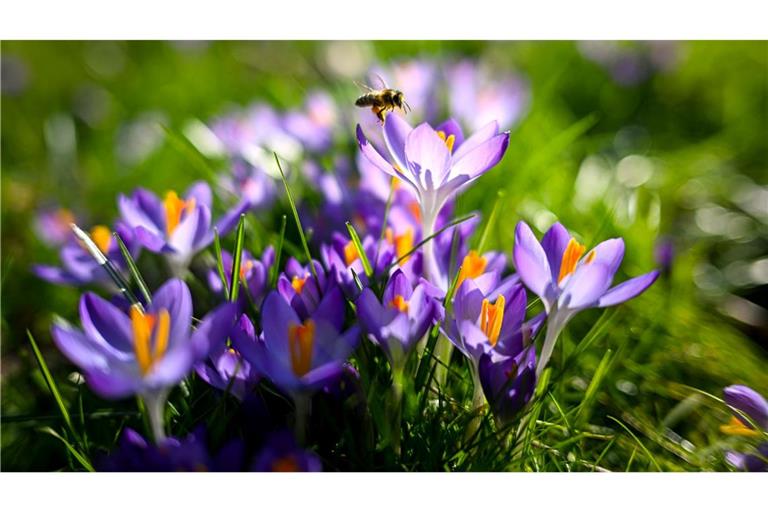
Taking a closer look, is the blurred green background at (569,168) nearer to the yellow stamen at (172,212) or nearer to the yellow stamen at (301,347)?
the yellow stamen at (172,212)

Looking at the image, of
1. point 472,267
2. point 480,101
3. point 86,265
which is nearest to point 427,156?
point 472,267

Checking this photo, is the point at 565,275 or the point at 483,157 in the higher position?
the point at 483,157

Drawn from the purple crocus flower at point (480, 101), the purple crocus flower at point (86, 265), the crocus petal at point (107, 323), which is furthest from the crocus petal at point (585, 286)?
the purple crocus flower at point (480, 101)

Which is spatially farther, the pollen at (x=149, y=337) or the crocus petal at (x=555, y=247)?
the crocus petal at (x=555, y=247)

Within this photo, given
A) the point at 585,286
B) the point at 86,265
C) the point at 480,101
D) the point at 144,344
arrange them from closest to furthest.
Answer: the point at 144,344
the point at 585,286
the point at 86,265
the point at 480,101

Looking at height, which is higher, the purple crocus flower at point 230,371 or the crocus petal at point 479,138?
the crocus petal at point 479,138

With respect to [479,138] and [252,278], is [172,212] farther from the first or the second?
[479,138]

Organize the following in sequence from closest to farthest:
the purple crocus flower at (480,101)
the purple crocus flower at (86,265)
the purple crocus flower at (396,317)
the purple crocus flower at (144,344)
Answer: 1. the purple crocus flower at (144,344)
2. the purple crocus flower at (396,317)
3. the purple crocus flower at (86,265)
4. the purple crocus flower at (480,101)
